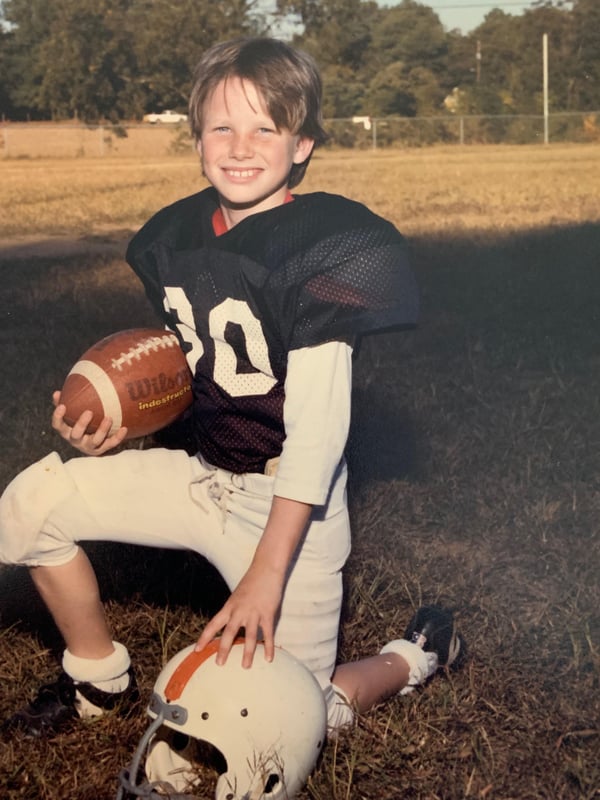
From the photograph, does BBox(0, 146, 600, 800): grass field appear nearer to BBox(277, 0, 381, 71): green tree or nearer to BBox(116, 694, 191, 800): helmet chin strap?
BBox(116, 694, 191, 800): helmet chin strap

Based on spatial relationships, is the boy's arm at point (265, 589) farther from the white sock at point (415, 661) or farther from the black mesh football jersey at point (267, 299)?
the white sock at point (415, 661)

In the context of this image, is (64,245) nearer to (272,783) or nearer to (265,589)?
(265,589)

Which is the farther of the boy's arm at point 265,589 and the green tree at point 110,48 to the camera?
the green tree at point 110,48

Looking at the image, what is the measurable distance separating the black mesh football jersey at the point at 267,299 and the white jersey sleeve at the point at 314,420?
39mm

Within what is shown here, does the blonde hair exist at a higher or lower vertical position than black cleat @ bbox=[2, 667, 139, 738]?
higher

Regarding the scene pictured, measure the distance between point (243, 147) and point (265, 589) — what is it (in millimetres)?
949

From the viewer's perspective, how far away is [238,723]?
7.32 ft

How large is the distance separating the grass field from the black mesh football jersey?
2.13 feet

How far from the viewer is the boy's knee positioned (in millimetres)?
2521

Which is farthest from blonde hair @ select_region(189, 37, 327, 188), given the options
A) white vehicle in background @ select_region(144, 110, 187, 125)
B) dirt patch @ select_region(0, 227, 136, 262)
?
white vehicle in background @ select_region(144, 110, 187, 125)

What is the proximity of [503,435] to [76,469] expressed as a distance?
239cm

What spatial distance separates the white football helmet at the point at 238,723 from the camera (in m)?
2.22

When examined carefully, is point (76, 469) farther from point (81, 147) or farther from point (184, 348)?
point (81, 147)

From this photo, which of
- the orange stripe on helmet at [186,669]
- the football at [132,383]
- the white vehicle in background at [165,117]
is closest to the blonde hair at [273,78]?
the football at [132,383]
